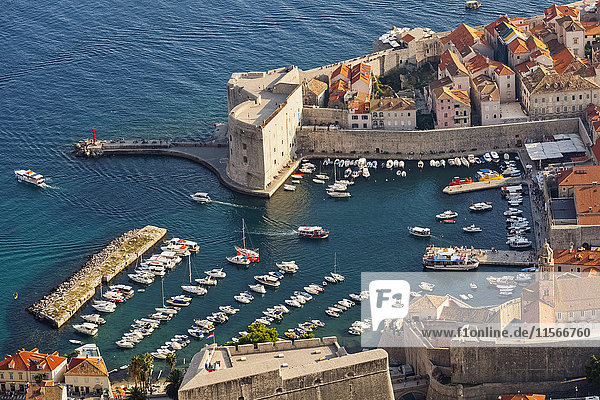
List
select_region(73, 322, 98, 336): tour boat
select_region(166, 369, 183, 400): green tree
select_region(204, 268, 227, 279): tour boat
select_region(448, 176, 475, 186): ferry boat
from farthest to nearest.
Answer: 1. select_region(448, 176, 475, 186): ferry boat
2. select_region(204, 268, 227, 279): tour boat
3. select_region(73, 322, 98, 336): tour boat
4. select_region(166, 369, 183, 400): green tree

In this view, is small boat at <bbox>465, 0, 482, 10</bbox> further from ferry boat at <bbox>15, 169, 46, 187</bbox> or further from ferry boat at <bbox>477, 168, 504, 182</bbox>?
ferry boat at <bbox>15, 169, 46, 187</bbox>

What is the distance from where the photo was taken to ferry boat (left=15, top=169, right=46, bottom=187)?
136 metres

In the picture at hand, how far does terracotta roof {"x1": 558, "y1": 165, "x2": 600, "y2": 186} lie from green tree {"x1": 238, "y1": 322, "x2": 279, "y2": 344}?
3136 cm

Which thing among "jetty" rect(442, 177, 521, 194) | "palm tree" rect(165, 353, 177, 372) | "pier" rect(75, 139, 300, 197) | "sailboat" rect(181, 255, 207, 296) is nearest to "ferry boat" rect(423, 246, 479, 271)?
"jetty" rect(442, 177, 521, 194)

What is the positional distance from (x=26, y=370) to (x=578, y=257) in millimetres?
42691

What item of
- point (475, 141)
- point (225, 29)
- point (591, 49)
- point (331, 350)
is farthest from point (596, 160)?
point (225, 29)

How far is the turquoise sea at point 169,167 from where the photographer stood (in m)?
115

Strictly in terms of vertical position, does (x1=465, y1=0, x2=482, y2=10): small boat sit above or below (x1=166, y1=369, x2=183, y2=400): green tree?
above

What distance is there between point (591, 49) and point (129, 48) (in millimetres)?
57198

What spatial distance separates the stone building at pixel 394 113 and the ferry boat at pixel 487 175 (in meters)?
9.47

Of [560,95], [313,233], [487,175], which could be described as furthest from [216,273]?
[560,95]

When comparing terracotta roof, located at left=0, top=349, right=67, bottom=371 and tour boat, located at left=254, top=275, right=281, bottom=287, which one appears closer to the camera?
terracotta roof, located at left=0, top=349, right=67, bottom=371

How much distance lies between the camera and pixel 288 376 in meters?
85.2

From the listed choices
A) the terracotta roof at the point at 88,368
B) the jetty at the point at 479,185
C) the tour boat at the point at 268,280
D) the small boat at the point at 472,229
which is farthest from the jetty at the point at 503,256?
the terracotta roof at the point at 88,368
